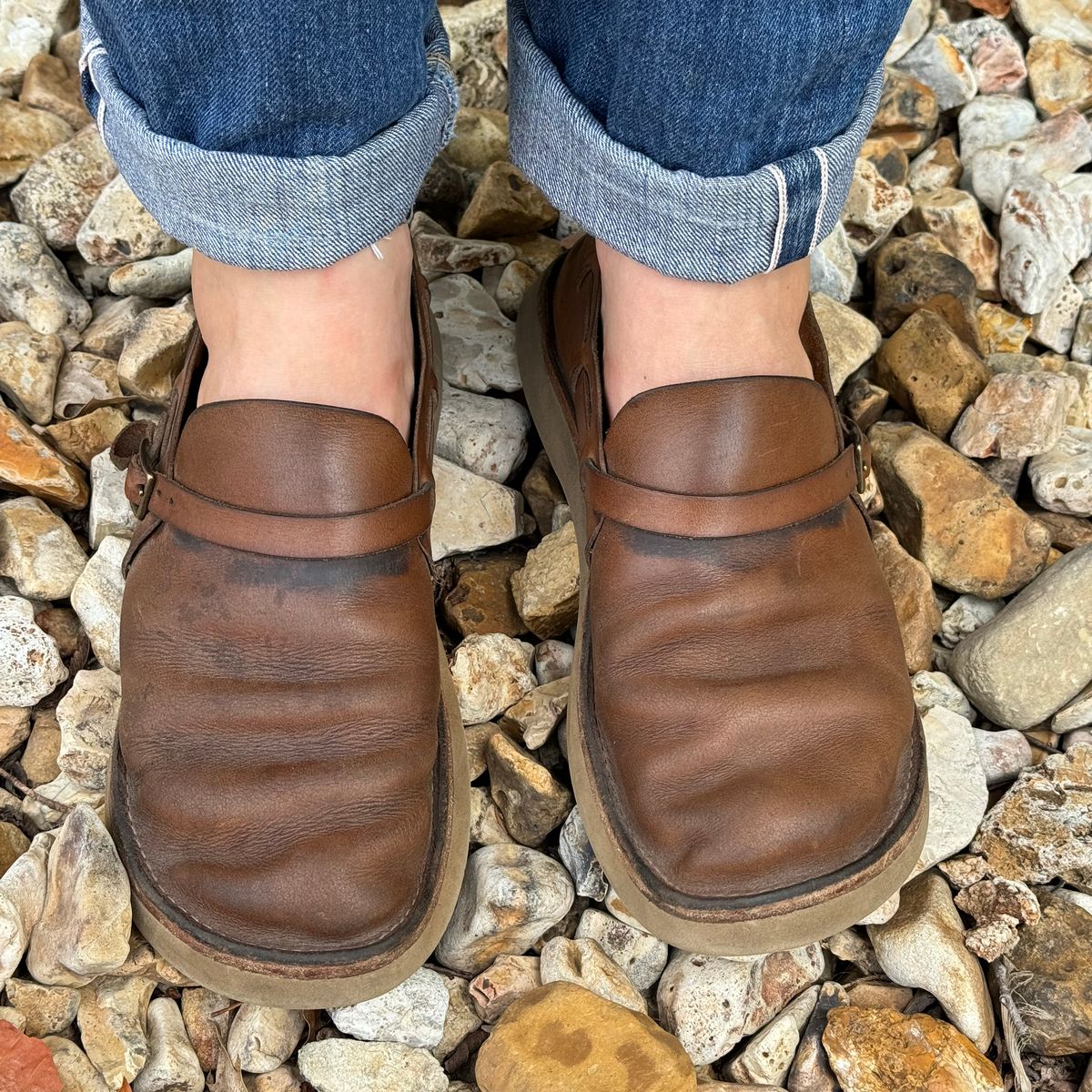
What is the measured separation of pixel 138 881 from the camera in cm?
102

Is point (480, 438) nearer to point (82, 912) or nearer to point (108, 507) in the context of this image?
point (108, 507)

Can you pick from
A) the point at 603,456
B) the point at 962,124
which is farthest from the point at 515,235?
the point at 962,124

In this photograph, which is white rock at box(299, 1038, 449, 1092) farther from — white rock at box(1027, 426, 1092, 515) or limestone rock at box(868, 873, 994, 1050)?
white rock at box(1027, 426, 1092, 515)

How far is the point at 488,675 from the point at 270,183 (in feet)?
2.02

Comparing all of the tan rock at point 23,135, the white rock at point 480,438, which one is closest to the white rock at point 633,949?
the white rock at point 480,438

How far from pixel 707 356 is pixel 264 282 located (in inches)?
16.7

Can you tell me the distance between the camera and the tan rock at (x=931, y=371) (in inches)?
60.9

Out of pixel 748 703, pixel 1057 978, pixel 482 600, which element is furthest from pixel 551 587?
pixel 1057 978

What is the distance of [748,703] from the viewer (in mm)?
1060

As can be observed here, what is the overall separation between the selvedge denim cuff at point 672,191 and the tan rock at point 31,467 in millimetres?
714

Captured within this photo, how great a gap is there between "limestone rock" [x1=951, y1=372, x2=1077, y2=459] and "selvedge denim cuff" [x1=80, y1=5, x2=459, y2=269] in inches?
34.6

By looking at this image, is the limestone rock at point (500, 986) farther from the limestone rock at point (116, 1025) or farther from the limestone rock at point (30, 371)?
the limestone rock at point (30, 371)

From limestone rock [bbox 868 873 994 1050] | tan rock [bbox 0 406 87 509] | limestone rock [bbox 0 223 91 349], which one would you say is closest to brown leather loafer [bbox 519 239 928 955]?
limestone rock [bbox 868 873 994 1050]

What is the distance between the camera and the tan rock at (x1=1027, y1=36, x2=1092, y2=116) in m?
1.98
